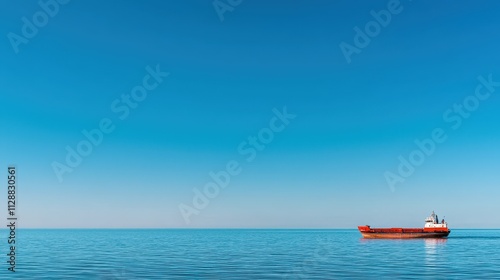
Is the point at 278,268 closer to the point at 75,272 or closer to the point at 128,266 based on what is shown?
the point at 128,266

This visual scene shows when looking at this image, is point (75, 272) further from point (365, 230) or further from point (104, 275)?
point (365, 230)

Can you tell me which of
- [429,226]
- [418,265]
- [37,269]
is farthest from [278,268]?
[429,226]

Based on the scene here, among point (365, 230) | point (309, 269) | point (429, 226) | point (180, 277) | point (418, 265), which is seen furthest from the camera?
point (365, 230)

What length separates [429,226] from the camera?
115 m

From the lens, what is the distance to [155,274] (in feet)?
142

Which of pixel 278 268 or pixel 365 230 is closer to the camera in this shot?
pixel 278 268

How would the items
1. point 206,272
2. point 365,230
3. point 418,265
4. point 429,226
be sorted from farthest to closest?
point 365,230 → point 429,226 → point 418,265 → point 206,272

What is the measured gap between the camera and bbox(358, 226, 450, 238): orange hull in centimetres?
11388

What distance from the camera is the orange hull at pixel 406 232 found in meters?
114

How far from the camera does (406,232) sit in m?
117

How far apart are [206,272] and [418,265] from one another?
2512cm

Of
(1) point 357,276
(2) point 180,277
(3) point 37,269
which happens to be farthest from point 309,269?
(3) point 37,269

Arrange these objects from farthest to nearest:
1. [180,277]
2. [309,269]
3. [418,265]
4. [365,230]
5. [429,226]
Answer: [365,230], [429,226], [418,265], [309,269], [180,277]

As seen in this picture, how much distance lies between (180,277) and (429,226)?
91571mm
